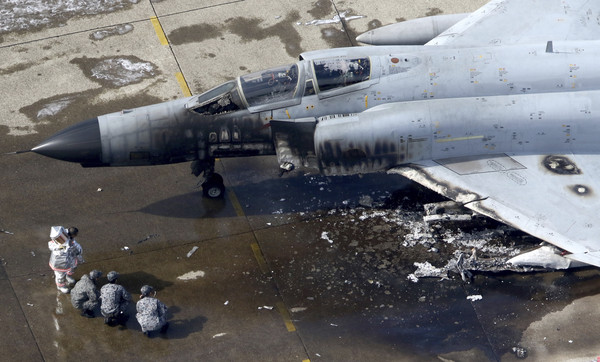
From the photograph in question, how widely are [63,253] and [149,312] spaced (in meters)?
1.93

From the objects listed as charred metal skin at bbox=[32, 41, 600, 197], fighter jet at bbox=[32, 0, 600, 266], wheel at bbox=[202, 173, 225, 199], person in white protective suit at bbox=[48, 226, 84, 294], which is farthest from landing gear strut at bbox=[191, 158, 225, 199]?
person in white protective suit at bbox=[48, 226, 84, 294]

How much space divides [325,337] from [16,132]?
899 centimetres

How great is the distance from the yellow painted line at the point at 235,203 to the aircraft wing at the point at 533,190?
3.37 metres

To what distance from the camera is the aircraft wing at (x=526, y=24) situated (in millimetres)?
17031

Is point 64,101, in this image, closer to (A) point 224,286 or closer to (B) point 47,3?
(B) point 47,3

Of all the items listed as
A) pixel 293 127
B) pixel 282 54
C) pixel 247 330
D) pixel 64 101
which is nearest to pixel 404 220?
pixel 293 127

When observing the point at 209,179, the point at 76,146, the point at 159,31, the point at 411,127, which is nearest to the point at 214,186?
the point at 209,179

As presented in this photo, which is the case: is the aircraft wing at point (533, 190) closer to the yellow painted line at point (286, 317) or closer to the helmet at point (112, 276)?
the yellow painted line at point (286, 317)

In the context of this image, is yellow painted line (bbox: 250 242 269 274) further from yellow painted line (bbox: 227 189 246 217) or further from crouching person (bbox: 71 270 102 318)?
crouching person (bbox: 71 270 102 318)

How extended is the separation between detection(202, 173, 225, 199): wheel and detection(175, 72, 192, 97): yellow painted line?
3401mm

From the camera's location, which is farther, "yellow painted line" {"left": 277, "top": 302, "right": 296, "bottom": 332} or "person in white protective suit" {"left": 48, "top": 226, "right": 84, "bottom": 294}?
"yellow painted line" {"left": 277, "top": 302, "right": 296, "bottom": 332}

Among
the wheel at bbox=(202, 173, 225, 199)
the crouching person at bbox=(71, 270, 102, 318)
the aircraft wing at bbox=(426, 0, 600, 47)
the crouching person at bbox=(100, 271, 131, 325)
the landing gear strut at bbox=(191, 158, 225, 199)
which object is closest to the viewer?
the crouching person at bbox=(100, 271, 131, 325)

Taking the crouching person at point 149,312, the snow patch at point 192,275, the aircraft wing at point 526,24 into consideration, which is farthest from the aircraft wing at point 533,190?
the crouching person at point 149,312

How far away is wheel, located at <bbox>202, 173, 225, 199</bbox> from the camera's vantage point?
627 inches
